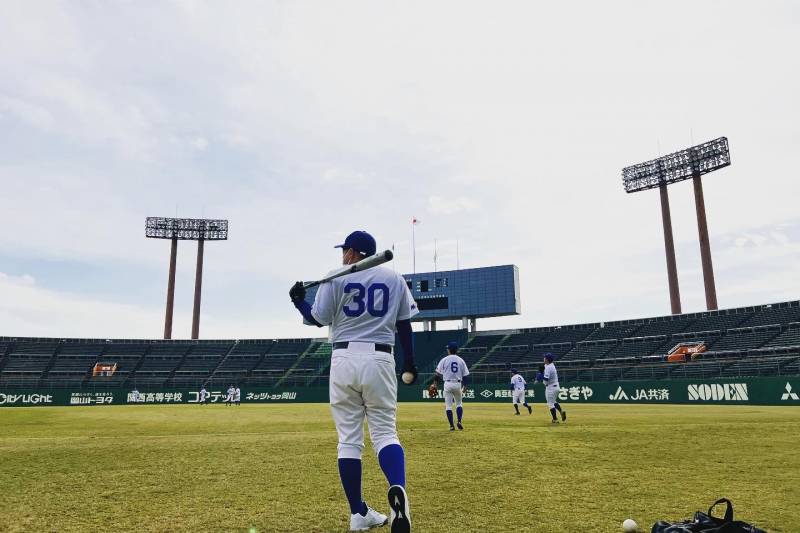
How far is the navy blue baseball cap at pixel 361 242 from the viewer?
468cm

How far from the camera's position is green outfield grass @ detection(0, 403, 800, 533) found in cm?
431

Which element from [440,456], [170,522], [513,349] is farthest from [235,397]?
[170,522]

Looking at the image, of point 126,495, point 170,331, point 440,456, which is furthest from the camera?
point 170,331

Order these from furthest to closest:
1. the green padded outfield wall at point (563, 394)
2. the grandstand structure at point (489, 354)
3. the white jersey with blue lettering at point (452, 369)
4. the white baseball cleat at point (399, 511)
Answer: the grandstand structure at point (489, 354) < the green padded outfield wall at point (563, 394) < the white jersey with blue lettering at point (452, 369) < the white baseball cleat at point (399, 511)

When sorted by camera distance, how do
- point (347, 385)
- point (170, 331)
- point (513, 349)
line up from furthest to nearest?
point (170, 331) → point (513, 349) → point (347, 385)

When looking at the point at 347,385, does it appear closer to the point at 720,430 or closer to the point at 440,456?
the point at 440,456

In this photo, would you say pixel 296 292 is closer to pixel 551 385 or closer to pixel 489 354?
pixel 551 385

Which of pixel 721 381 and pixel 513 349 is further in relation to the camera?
pixel 513 349

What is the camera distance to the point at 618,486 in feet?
18.0

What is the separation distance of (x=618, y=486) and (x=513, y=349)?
150ft

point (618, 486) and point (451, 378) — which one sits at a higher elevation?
point (451, 378)

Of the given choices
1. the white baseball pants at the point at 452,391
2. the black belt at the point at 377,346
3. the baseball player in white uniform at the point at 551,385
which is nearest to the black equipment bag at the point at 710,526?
the black belt at the point at 377,346

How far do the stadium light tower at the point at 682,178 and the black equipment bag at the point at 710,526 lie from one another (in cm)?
5369

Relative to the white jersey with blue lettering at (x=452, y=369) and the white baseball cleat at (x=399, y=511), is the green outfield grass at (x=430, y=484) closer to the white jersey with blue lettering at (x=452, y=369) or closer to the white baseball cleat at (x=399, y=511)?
the white baseball cleat at (x=399, y=511)
